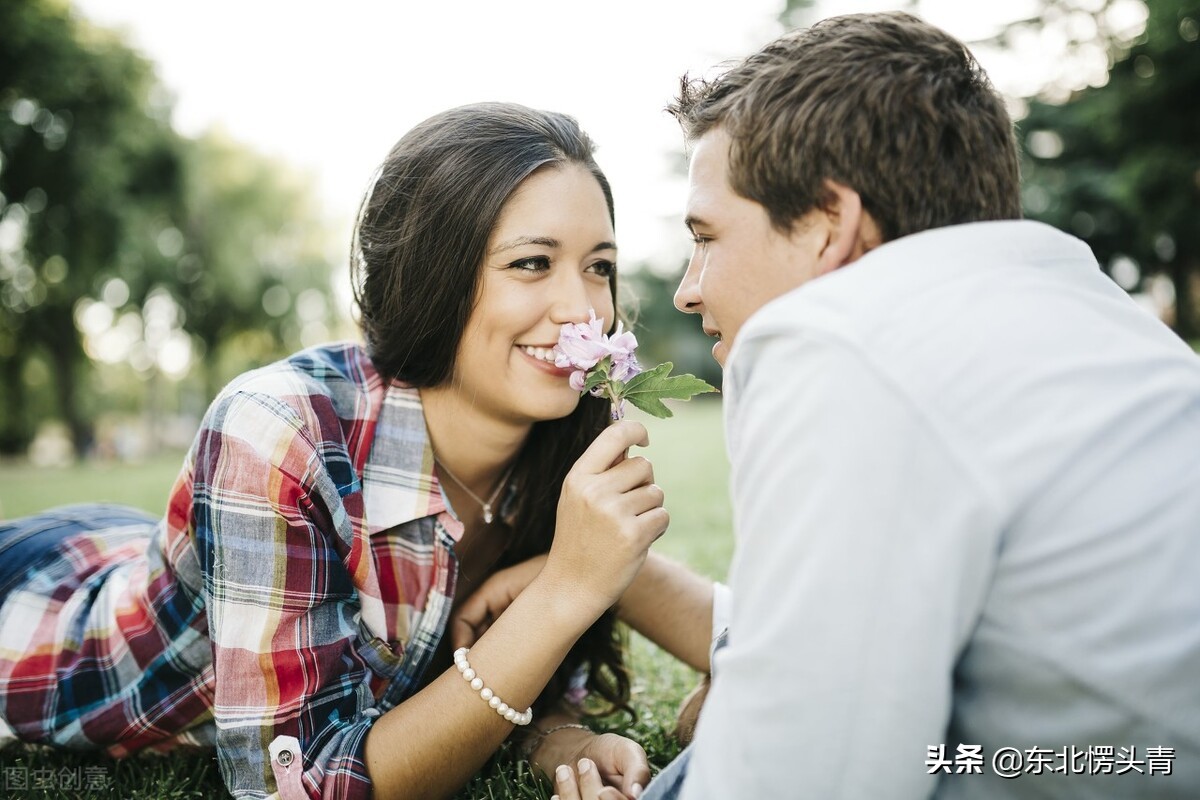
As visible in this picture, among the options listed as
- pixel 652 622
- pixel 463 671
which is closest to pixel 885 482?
pixel 463 671

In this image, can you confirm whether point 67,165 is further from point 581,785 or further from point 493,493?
point 581,785

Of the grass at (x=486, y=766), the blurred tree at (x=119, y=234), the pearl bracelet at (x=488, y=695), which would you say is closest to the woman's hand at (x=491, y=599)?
the grass at (x=486, y=766)

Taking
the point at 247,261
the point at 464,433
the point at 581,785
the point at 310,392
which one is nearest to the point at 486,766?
the point at 581,785

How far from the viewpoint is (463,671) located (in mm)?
2490

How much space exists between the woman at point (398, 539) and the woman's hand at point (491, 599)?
0.21 feet

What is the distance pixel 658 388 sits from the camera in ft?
9.07

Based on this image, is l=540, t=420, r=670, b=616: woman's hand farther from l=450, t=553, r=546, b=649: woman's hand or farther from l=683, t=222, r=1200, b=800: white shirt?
l=683, t=222, r=1200, b=800: white shirt

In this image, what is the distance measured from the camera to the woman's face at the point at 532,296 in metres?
3.00

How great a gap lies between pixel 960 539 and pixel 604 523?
1180 mm

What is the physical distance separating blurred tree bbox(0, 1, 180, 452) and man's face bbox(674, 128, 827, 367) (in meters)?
24.7

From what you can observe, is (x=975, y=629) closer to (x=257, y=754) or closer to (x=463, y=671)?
(x=463, y=671)

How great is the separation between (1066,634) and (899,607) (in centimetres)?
34

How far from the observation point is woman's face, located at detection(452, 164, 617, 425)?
300 centimetres

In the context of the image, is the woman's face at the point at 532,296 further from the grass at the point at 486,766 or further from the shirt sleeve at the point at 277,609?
the grass at the point at 486,766
